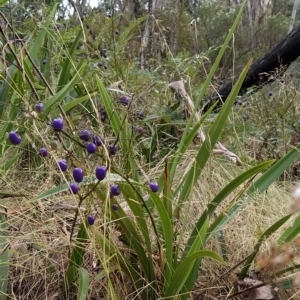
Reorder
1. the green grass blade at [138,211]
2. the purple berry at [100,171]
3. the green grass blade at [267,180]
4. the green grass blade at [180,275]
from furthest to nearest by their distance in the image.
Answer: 1. the green grass blade at [267,180]
2. the green grass blade at [138,211]
3. the green grass blade at [180,275]
4. the purple berry at [100,171]

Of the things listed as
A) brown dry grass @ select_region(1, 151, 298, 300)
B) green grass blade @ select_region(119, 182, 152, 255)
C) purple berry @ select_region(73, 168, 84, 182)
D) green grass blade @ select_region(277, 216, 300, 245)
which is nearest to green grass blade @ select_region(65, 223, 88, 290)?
brown dry grass @ select_region(1, 151, 298, 300)

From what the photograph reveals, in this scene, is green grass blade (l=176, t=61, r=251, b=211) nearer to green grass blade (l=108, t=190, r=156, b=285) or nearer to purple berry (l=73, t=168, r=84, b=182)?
green grass blade (l=108, t=190, r=156, b=285)

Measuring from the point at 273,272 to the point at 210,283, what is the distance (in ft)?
0.55

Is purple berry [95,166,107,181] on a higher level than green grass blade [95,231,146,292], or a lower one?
higher

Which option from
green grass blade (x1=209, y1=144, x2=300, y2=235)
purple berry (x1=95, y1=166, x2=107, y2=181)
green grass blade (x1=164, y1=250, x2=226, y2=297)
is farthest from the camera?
green grass blade (x1=209, y1=144, x2=300, y2=235)

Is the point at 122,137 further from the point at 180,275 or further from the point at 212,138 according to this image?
the point at 180,275

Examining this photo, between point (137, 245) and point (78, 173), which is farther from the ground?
point (78, 173)

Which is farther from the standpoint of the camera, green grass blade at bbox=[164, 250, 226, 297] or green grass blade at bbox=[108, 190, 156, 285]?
green grass blade at bbox=[108, 190, 156, 285]

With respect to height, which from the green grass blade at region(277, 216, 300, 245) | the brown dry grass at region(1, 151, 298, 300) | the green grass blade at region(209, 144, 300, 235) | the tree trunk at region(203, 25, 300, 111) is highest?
the tree trunk at region(203, 25, 300, 111)

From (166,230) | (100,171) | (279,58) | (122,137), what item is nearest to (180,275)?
(166,230)

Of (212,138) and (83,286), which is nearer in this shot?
(83,286)

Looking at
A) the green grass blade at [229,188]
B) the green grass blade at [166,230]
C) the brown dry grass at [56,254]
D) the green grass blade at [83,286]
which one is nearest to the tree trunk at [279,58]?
the brown dry grass at [56,254]

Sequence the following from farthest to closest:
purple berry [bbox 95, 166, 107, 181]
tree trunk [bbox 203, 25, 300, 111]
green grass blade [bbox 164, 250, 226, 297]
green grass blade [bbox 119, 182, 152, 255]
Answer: tree trunk [bbox 203, 25, 300, 111], green grass blade [bbox 119, 182, 152, 255], green grass blade [bbox 164, 250, 226, 297], purple berry [bbox 95, 166, 107, 181]

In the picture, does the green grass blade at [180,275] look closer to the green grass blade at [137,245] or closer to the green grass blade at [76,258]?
the green grass blade at [137,245]
